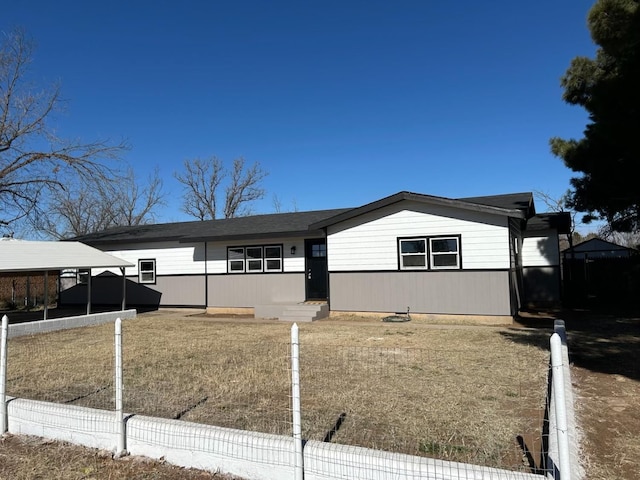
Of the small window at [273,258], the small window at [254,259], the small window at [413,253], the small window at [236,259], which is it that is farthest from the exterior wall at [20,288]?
the small window at [413,253]

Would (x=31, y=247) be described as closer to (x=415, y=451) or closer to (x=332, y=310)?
(x=332, y=310)

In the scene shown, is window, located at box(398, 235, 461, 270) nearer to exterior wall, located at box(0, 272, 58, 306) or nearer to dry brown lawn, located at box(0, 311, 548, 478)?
dry brown lawn, located at box(0, 311, 548, 478)

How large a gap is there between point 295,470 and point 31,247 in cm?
1541

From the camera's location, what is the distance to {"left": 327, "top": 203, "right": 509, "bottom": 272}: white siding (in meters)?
12.6

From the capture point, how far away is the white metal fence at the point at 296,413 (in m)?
3.37

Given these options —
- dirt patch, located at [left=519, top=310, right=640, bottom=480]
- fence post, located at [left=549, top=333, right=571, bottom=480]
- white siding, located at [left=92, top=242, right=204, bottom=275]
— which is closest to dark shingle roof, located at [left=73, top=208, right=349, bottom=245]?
white siding, located at [left=92, top=242, right=204, bottom=275]

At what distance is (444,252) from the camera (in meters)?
13.2

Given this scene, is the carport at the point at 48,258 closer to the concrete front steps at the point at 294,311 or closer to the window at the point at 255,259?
the window at the point at 255,259

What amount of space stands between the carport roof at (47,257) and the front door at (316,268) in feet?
21.6

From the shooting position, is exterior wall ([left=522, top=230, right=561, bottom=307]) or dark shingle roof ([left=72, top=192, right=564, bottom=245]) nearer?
→ dark shingle roof ([left=72, top=192, right=564, bottom=245])

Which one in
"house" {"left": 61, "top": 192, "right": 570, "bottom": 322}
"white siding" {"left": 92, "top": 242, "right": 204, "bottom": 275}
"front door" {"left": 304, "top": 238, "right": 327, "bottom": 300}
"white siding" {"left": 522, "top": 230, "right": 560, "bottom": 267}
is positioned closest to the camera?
"house" {"left": 61, "top": 192, "right": 570, "bottom": 322}

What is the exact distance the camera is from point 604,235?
15125 mm

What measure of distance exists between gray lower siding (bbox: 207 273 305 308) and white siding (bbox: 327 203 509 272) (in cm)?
207

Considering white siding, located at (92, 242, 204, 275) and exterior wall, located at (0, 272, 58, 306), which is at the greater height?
white siding, located at (92, 242, 204, 275)
